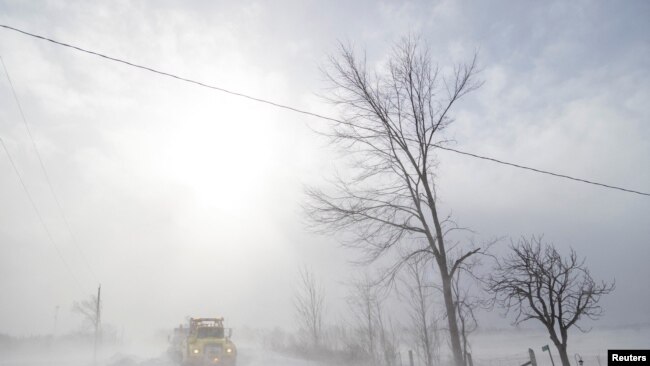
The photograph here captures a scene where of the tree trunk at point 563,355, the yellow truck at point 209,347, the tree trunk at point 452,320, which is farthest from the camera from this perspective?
the yellow truck at point 209,347

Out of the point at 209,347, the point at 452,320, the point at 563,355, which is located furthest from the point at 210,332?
the point at 563,355

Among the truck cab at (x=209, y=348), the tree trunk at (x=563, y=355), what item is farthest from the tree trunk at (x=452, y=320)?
the truck cab at (x=209, y=348)

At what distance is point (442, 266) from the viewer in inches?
401

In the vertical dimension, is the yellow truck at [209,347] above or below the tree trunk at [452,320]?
below

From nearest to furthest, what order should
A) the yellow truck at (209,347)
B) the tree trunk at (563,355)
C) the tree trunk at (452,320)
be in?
the tree trunk at (452,320) < the tree trunk at (563,355) < the yellow truck at (209,347)

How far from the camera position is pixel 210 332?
2280cm

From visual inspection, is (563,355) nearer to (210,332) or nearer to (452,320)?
(452,320)

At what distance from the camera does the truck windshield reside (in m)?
22.5

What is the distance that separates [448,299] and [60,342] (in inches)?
3977

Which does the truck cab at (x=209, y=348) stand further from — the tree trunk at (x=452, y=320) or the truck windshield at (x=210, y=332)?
the tree trunk at (x=452, y=320)

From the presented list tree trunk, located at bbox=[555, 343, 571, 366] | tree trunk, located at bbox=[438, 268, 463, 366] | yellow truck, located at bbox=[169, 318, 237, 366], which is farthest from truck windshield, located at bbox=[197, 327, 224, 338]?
tree trunk, located at bbox=[555, 343, 571, 366]

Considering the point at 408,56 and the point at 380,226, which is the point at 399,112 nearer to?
the point at 408,56

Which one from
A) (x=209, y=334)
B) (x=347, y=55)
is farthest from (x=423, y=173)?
(x=209, y=334)

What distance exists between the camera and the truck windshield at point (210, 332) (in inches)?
887
